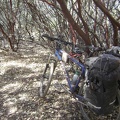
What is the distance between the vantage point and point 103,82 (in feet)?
6.21

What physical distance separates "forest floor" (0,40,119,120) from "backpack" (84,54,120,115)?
683 mm

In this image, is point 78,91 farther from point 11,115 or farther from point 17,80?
point 17,80

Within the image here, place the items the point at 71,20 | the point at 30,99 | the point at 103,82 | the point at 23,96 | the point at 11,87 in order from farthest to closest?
the point at 11,87 < the point at 23,96 < the point at 30,99 < the point at 71,20 < the point at 103,82

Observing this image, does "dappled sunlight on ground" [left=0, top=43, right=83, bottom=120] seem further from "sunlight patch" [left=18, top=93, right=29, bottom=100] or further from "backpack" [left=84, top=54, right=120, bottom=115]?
"backpack" [left=84, top=54, right=120, bottom=115]

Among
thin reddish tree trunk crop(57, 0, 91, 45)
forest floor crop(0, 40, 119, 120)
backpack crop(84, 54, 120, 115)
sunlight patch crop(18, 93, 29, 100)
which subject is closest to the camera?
backpack crop(84, 54, 120, 115)

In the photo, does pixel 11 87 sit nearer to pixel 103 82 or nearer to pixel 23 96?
pixel 23 96

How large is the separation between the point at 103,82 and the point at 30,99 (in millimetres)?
1788

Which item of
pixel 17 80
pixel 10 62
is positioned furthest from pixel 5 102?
pixel 10 62

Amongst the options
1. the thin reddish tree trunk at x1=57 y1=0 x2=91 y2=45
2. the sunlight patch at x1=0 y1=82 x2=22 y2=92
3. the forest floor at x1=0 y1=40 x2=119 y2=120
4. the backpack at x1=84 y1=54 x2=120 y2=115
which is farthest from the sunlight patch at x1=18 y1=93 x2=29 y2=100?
the backpack at x1=84 y1=54 x2=120 y2=115

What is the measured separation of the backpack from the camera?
188 centimetres

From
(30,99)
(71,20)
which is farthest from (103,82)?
(30,99)

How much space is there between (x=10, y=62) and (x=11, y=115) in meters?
3.03

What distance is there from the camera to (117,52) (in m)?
2.21

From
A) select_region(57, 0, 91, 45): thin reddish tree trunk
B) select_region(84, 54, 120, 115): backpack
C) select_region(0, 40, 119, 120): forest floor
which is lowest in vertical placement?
select_region(0, 40, 119, 120): forest floor
